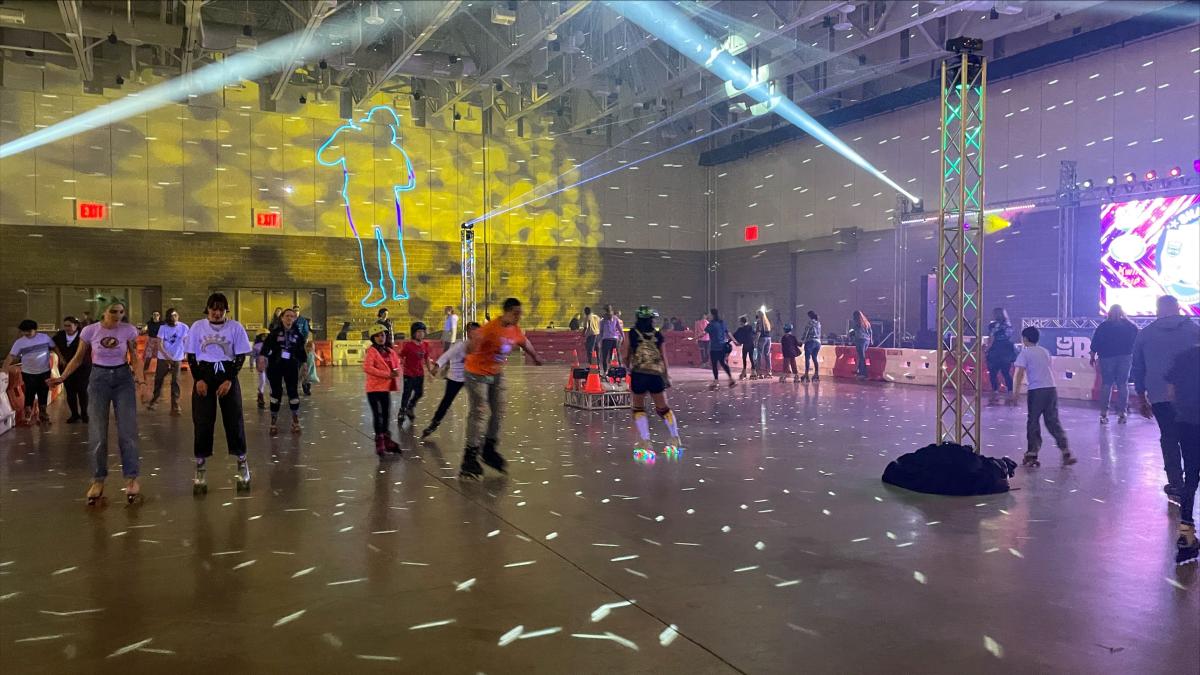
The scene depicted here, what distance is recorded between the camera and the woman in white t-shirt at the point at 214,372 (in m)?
6.43

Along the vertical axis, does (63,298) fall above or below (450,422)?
above

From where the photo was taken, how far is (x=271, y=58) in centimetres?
2123

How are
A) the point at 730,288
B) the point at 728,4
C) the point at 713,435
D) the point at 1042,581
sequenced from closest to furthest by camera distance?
Result: the point at 1042,581 < the point at 713,435 < the point at 728,4 < the point at 730,288

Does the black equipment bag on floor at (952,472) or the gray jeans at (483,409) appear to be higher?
the gray jeans at (483,409)

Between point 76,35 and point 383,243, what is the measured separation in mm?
10175

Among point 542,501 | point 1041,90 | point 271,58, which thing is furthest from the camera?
point 271,58

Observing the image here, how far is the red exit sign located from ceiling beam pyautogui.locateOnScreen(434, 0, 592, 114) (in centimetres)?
966

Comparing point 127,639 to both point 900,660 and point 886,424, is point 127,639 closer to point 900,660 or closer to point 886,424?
point 900,660

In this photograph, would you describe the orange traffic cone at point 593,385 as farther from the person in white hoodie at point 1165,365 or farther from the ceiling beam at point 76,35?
the ceiling beam at point 76,35

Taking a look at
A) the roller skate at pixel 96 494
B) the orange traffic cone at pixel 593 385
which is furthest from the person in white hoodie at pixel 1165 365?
the orange traffic cone at pixel 593 385

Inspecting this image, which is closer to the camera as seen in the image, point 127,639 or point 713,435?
point 127,639

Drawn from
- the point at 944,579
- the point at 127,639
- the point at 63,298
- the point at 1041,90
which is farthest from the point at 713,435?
the point at 63,298

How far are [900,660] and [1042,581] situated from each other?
5.03 feet

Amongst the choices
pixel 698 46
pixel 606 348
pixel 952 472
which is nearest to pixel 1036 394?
pixel 952 472
